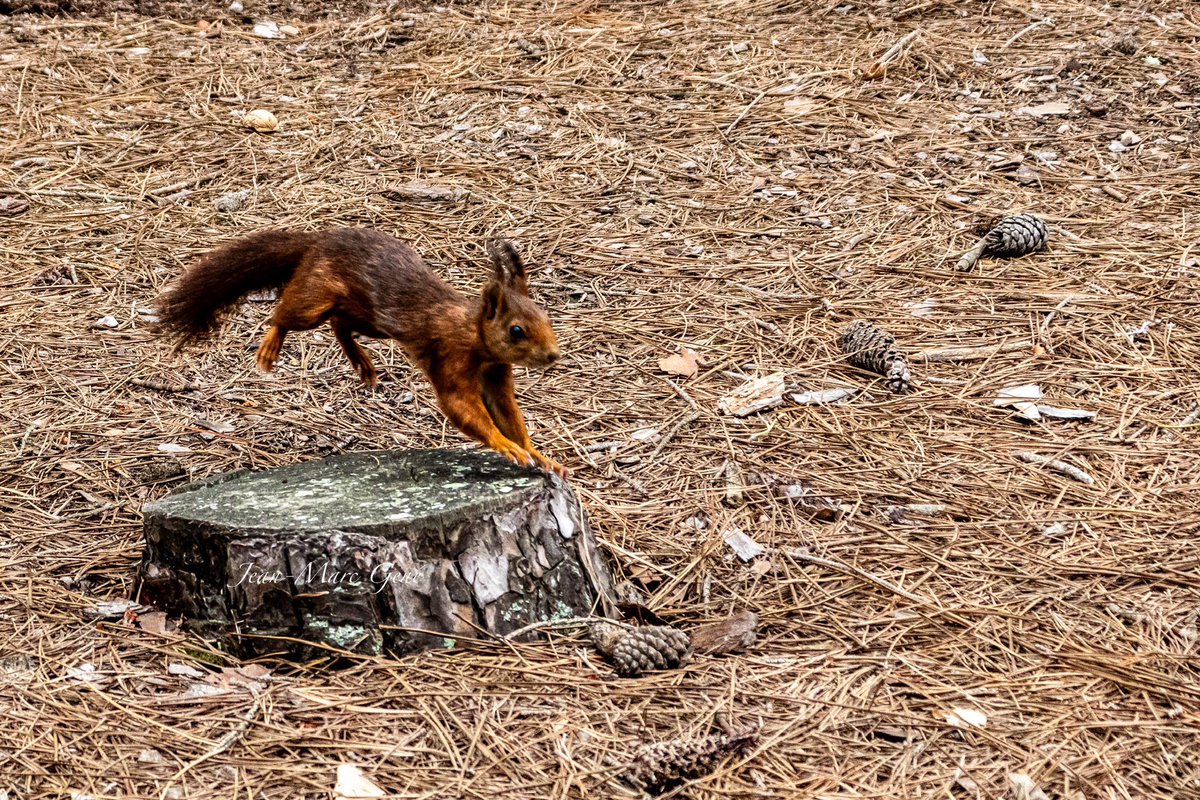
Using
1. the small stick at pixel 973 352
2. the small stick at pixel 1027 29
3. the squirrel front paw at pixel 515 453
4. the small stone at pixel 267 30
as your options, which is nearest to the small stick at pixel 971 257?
the small stick at pixel 973 352

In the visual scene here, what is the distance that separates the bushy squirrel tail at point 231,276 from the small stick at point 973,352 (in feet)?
7.41

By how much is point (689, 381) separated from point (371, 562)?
181 cm

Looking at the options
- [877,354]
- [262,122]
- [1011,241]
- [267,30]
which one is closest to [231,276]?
[877,354]

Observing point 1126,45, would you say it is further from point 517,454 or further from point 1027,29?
point 517,454

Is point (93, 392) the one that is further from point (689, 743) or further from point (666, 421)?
point (689, 743)

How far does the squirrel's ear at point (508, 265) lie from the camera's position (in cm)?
330

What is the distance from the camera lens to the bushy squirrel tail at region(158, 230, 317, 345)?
153 inches

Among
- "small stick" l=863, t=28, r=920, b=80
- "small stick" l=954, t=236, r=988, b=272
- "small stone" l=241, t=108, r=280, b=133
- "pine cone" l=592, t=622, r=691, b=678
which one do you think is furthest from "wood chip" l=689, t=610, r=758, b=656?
"small stick" l=863, t=28, r=920, b=80

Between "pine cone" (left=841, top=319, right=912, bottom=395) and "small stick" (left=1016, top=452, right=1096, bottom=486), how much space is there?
0.53 meters

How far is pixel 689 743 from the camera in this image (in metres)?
2.79

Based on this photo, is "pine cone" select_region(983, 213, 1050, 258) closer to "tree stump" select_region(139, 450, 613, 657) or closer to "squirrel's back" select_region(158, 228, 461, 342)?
"squirrel's back" select_region(158, 228, 461, 342)

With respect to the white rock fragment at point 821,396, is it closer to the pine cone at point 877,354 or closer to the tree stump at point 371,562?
the pine cone at point 877,354

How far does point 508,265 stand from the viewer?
3.34 m

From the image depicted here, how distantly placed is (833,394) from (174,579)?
231cm
